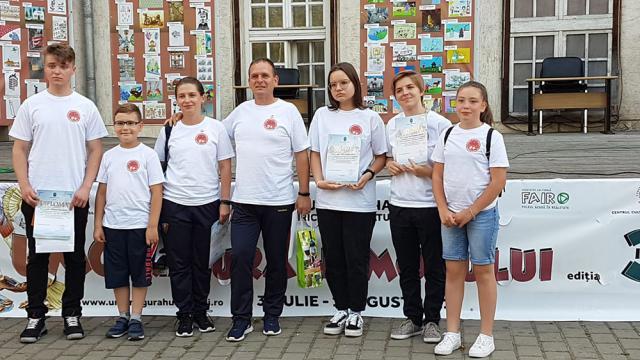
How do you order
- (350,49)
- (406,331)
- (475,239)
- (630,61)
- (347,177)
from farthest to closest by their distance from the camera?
(350,49) < (630,61) < (406,331) < (347,177) < (475,239)

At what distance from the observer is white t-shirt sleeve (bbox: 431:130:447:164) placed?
3.86 meters

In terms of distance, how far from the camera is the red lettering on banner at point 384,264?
15.6 feet

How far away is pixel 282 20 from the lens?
11.1 meters

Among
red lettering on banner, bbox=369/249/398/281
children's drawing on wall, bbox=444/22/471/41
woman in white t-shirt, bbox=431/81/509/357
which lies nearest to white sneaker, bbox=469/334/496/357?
woman in white t-shirt, bbox=431/81/509/357

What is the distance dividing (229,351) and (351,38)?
284 inches

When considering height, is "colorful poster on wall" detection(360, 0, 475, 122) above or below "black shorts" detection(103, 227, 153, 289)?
above

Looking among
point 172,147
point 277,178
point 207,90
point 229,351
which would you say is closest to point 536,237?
point 277,178

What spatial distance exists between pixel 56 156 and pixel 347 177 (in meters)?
1.76

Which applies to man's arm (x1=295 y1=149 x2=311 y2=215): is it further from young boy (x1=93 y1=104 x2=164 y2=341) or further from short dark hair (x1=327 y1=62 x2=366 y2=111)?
young boy (x1=93 y1=104 x2=164 y2=341)

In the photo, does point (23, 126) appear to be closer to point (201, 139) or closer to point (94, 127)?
point (94, 127)

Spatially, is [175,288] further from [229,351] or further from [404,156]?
[404,156]

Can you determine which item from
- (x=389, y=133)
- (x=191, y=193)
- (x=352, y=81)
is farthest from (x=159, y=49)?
(x=389, y=133)

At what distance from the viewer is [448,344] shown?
396cm

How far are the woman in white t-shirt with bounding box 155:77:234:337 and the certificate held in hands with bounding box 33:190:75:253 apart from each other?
567 millimetres
